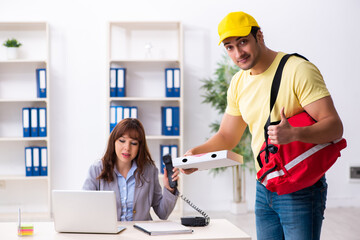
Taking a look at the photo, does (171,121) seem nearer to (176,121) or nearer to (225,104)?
(176,121)

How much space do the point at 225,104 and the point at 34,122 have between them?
6.47ft

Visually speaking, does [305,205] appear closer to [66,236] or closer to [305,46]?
[66,236]

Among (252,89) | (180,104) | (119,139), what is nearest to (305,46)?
(180,104)

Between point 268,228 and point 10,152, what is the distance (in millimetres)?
3993

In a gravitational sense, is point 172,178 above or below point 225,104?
below

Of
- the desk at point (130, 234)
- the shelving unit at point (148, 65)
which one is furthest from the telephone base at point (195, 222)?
the shelving unit at point (148, 65)

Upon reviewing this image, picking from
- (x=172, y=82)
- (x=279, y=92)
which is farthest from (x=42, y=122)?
(x=279, y=92)

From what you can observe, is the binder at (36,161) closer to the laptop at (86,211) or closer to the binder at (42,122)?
the binder at (42,122)

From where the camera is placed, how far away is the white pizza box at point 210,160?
178 centimetres

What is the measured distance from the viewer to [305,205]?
1.64 meters

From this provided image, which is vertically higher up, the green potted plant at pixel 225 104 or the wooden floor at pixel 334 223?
the green potted plant at pixel 225 104

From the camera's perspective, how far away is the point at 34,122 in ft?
16.1

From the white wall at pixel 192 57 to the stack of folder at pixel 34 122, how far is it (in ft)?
0.91

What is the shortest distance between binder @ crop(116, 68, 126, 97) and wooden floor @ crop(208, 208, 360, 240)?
1.59 metres
